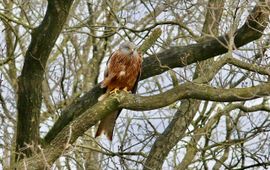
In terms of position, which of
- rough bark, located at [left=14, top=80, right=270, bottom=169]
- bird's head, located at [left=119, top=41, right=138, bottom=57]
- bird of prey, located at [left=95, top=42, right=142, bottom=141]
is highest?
bird's head, located at [left=119, top=41, right=138, bottom=57]

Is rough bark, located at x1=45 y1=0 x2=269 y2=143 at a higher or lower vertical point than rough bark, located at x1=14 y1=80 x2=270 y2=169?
higher

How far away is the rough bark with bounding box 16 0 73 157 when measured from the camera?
505 centimetres

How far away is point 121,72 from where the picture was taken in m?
6.03

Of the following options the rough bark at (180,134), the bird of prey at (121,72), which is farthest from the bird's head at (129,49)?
the rough bark at (180,134)

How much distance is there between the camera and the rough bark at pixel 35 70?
199 inches

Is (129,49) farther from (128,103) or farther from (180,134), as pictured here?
(180,134)

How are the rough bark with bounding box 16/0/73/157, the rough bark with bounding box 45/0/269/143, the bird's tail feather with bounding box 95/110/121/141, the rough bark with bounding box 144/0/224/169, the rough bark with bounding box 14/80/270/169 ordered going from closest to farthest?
1. the rough bark with bounding box 14/80/270/169
2. the rough bark with bounding box 16/0/73/157
3. the rough bark with bounding box 45/0/269/143
4. the bird's tail feather with bounding box 95/110/121/141
5. the rough bark with bounding box 144/0/224/169

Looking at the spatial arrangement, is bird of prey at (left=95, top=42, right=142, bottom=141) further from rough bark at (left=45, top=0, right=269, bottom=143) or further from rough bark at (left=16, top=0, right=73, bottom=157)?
rough bark at (left=16, top=0, right=73, bottom=157)

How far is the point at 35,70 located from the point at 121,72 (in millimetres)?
1065

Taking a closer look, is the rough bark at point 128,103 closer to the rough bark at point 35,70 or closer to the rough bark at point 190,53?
the rough bark at point 35,70

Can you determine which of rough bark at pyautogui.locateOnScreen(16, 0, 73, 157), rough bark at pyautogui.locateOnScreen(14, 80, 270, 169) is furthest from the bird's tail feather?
rough bark at pyautogui.locateOnScreen(14, 80, 270, 169)

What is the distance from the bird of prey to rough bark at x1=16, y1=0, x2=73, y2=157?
72 cm

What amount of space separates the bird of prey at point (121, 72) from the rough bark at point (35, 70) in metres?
0.72

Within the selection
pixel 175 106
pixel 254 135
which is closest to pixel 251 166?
pixel 254 135
